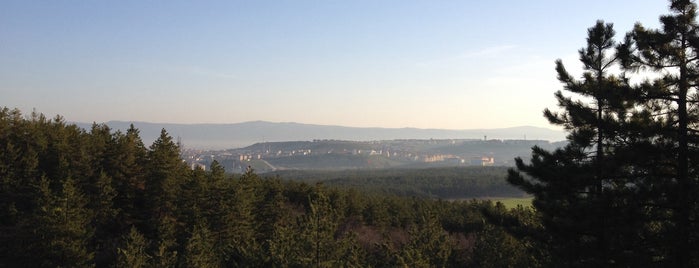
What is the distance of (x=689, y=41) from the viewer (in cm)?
1296

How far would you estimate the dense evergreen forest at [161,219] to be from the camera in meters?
17.3

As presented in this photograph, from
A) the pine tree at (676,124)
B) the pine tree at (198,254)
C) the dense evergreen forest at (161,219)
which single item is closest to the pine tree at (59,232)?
the dense evergreen forest at (161,219)

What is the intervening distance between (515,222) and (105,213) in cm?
2698

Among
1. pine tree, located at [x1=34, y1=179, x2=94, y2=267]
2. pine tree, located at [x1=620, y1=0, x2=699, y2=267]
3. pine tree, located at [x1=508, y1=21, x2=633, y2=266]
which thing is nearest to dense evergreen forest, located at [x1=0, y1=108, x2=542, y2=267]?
pine tree, located at [x1=34, y1=179, x2=94, y2=267]

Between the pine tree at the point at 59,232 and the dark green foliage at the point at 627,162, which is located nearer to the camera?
the dark green foliage at the point at 627,162

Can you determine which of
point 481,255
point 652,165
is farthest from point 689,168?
point 481,255

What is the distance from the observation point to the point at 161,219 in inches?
1292

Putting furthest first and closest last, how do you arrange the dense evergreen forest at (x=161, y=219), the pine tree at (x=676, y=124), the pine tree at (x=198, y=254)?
the pine tree at (x=198, y=254) < the dense evergreen forest at (x=161, y=219) < the pine tree at (x=676, y=124)

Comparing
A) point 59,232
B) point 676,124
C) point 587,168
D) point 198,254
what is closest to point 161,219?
point 59,232

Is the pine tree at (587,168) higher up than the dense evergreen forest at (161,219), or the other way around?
the pine tree at (587,168)

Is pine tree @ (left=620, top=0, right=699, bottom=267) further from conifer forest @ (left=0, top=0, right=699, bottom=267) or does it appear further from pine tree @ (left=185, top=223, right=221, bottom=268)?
pine tree @ (left=185, top=223, right=221, bottom=268)

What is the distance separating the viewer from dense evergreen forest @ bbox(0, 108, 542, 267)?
682 inches

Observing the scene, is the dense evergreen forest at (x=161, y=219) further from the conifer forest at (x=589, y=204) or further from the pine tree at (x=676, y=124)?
the pine tree at (x=676, y=124)

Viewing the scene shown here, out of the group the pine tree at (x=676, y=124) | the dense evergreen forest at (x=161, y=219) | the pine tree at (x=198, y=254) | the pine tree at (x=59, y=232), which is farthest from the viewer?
the pine tree at (x=59, y=232)
